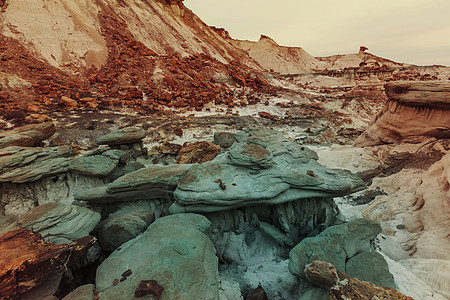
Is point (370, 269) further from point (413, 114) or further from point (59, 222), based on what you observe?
point (413, 114)

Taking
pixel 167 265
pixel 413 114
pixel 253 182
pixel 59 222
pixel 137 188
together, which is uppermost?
pixel 413 114

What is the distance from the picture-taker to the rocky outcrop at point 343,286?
9.50 feet

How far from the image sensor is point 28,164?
6.04m

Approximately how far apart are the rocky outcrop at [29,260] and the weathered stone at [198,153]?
5.10 meters

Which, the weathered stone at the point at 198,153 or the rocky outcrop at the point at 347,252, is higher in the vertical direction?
the weathered stone at the point at 198,153

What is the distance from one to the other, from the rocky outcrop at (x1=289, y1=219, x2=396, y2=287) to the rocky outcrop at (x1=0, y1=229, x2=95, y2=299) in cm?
406

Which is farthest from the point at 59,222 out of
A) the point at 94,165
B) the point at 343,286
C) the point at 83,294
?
the point at 343,286

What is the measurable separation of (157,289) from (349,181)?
5061mm

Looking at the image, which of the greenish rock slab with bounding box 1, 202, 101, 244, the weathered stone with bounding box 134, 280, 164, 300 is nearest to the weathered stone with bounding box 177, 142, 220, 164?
the greenish rock slab with bounding box 1, 202, 101, 244

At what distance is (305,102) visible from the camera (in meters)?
25.6

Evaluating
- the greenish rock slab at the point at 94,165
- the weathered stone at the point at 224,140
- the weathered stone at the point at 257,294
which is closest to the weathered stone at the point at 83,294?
the weathered stone at the point at 257,294

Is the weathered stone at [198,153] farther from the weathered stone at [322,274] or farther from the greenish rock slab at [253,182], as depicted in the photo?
the weathered stone at [322,274]

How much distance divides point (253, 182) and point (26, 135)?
872 centimetres

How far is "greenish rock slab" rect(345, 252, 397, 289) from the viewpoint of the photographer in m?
3.66
